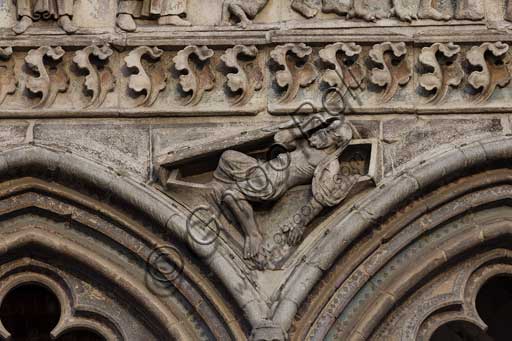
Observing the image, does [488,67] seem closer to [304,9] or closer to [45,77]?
[304,9]

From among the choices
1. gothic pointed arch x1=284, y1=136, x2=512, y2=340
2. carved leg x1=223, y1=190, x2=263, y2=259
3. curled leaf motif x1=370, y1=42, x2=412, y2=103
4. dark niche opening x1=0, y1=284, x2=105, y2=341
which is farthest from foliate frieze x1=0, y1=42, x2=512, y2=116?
dark niche opening x1=0, y1=284, x2=105, y2=341

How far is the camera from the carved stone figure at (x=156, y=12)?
15.6 meters

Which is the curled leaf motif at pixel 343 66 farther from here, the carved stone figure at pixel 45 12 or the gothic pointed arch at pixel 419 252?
the carved stone figure at pixel 45 12

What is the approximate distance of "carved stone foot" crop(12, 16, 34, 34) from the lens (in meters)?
15.6

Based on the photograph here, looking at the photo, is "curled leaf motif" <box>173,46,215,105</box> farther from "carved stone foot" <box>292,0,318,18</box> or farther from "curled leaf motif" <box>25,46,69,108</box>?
"curled leaf motif" <box>25,46,69,108</box>

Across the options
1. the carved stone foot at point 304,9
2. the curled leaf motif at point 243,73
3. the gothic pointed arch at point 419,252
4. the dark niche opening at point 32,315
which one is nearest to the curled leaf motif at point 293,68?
→ the curled leaf motif at point 243,73

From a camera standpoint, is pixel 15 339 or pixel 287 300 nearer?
pixel 287 300

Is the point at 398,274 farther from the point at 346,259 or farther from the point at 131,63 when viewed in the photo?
the point at 131,63

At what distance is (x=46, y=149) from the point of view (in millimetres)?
15266

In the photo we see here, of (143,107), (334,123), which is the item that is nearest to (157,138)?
(143,107)

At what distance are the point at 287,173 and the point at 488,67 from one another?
1.56m

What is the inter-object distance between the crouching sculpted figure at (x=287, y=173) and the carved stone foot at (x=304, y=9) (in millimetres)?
786

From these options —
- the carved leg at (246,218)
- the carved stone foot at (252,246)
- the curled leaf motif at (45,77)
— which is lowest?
the carved stone foot at (252,246)

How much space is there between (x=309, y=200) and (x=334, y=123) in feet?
1.83
